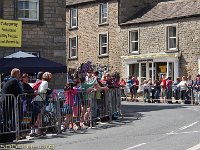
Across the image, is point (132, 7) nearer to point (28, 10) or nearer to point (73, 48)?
point (73, 48)

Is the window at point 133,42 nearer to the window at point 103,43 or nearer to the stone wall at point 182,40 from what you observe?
the stone wall at point 182,40

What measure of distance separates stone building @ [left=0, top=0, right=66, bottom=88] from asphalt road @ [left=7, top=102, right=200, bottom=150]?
8002 millimetres

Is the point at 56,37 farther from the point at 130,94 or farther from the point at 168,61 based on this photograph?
the point at 168,61

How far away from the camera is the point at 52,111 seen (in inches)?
607

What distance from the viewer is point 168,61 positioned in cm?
3994

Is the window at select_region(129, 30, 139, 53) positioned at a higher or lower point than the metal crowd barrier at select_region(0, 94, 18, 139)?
higher

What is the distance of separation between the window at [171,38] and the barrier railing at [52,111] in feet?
71.3

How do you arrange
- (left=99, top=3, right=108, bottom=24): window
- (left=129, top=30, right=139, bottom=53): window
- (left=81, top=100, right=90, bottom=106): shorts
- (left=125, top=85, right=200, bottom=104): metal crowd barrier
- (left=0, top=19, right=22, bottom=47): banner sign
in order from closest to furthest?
(left=81, top=100, right=90, bottom=106): shorts, (left=0, top=19, right=22, bottom=47): banner sign, (left=125, top=85, right=200, bottom=104): metal crowd barrier, (left=129, top=30, right=139, bottom=53): window, (left=99, top=3, right=108, bottom=24): window

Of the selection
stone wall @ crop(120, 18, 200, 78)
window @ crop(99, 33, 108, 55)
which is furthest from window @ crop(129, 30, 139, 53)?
window @ crop(99, 33, 108, 55)

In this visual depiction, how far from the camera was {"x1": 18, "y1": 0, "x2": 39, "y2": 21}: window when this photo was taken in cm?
2541

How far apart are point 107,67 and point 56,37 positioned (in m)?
19.3

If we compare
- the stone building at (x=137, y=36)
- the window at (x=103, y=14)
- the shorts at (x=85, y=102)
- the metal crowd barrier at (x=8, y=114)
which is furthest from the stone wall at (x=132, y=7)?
the metal crowd barrier at (x=8, y=114)

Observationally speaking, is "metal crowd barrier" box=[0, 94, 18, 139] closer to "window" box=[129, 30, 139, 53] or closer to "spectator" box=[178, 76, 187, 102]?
"spectator" box=[178, 76, 187, 102]

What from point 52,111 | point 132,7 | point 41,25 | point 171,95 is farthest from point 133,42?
point 52,111
